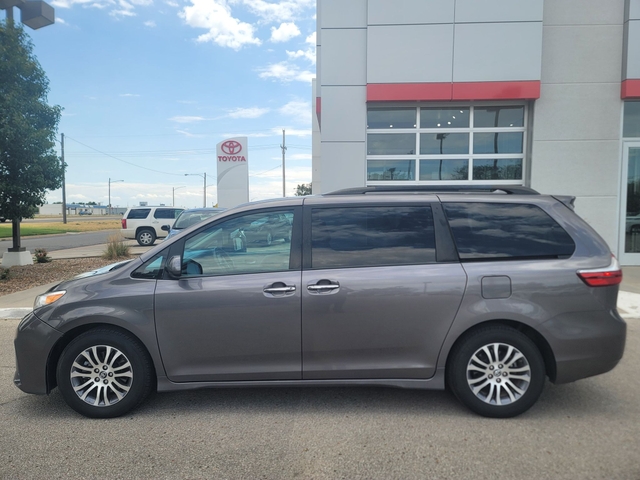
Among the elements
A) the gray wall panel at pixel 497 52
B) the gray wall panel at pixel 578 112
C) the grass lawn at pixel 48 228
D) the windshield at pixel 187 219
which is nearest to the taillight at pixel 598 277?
the gray wall panel at pixel 497 52

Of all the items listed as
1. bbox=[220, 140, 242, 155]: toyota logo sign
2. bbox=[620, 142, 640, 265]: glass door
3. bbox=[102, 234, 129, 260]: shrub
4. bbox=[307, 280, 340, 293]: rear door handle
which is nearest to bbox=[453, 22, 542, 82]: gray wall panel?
bbox=[620, 142, 640, 265]: glass door

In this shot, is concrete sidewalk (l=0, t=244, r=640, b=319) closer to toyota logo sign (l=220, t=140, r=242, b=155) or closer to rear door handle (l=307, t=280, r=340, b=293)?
rear door handle (l=307, t=280, r=340, b=293)

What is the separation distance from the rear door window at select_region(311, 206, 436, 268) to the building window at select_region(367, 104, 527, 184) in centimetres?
700

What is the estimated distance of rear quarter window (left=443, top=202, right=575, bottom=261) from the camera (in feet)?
12.4

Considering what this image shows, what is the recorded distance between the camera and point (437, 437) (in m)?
3.38

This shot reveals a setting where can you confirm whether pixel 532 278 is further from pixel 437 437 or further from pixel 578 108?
pixel 578 108

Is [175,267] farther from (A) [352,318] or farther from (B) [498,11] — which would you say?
(B) [498,11]

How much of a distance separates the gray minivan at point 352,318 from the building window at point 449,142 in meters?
7.03

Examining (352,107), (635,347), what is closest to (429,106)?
(352,107)

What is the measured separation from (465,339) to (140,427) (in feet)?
8.63

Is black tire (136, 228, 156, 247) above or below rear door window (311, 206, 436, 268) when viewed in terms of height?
below

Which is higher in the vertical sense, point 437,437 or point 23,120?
point 23,120

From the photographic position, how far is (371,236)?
12.5ft

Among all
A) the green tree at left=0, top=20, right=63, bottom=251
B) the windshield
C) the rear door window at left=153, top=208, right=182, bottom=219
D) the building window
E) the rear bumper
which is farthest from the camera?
the rear door window at left=153, top=208, right=182, bottom=219
